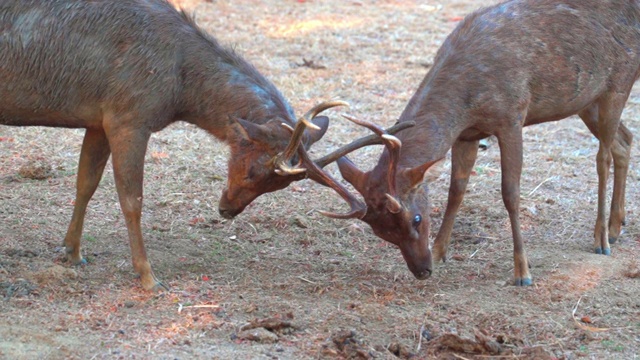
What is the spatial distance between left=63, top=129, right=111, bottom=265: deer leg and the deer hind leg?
392 centimetres

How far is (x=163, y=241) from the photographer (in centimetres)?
733

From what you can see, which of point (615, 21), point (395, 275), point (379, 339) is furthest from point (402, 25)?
point (379, 339)

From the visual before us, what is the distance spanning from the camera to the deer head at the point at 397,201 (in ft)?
20.1

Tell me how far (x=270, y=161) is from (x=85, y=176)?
149 cm

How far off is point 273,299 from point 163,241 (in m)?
1.44

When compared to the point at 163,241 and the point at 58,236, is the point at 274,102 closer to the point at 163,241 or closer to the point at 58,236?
the point at 163,241

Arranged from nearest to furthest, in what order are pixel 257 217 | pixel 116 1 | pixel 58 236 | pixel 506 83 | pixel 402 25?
pixel 116 1 → pixel 506 83 → pixel 58 236 → pixel 257 217 → pixel 402 25

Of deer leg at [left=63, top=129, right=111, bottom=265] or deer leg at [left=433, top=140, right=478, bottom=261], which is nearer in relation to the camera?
deer leg at [left=63, top=129, right=111, bottom=265]

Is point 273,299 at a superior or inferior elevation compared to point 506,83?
inferior

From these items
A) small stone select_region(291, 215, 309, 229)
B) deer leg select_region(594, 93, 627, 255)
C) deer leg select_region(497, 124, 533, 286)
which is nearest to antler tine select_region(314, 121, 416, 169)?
deer leg select_region(497, 124, 533, 286)

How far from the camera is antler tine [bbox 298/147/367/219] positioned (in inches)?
237

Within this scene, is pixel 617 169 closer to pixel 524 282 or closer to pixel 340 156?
pixel 524 282

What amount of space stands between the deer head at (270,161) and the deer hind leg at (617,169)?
256 centimetres

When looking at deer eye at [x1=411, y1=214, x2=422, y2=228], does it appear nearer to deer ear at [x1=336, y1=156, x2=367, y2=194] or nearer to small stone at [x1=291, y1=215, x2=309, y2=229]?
deer ear at [x1=336, y1=156, x2=367, y2=194]
